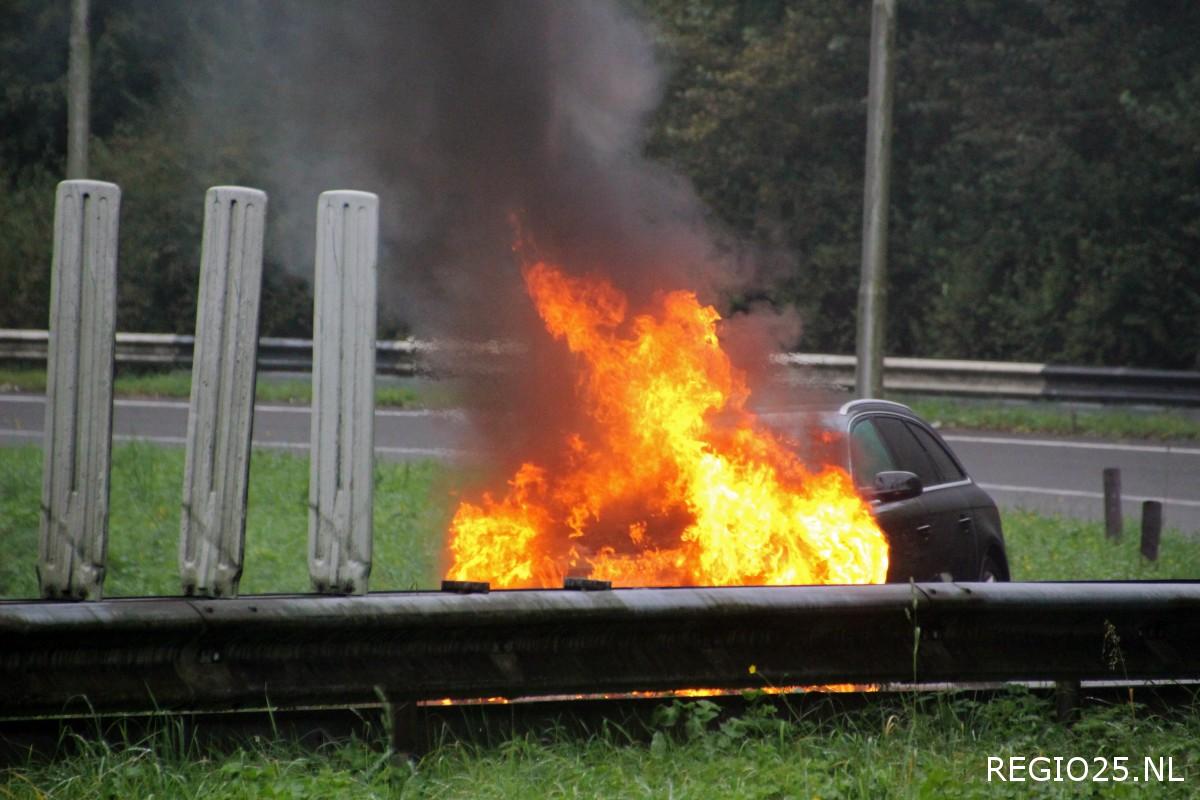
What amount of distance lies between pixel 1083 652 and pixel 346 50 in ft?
18.9

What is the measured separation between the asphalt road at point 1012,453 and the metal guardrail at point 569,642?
9.70 metres

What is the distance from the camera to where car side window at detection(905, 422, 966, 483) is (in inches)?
370

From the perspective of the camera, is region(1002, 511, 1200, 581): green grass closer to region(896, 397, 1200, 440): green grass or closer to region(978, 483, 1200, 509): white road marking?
region(978, 483, 1200, 509): white road marking

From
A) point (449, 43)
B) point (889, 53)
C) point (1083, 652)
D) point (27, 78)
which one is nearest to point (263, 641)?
point (1083, 652)

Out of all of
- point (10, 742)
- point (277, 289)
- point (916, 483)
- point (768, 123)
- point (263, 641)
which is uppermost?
point (768, 123)

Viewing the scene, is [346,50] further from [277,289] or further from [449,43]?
[277,289]

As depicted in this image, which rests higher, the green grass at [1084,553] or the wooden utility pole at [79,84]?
the wooden utility pole at [79,84]

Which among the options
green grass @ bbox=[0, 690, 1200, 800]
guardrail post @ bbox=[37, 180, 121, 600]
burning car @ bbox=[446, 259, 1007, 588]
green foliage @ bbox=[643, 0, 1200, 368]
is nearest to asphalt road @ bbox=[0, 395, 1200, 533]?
green foliage @ bbox=[643, 0, 1200, 368]

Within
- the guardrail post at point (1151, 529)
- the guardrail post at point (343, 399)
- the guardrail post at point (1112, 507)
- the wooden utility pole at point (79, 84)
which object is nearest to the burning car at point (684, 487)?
the guardrail post at point (343, 399)

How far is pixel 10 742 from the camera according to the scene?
18.0ft

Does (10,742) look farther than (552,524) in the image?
No

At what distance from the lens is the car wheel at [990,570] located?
927 centimetres

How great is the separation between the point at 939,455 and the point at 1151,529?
4.51m

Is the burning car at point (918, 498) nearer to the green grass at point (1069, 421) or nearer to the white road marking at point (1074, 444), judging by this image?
the white road marking at point (1074, 444)
